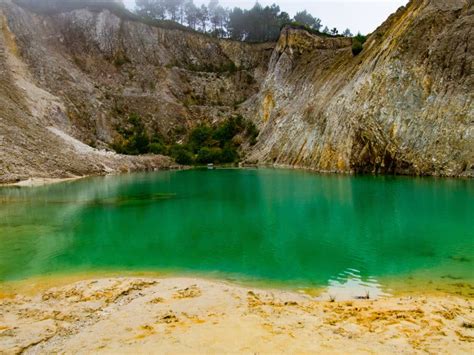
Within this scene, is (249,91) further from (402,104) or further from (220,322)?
(220,322)

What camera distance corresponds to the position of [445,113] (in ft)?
123

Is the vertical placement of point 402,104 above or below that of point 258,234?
above

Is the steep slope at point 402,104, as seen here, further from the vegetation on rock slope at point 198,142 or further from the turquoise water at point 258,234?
the vegetation on rock slope at point 198,142

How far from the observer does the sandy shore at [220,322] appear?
6828 millimetres

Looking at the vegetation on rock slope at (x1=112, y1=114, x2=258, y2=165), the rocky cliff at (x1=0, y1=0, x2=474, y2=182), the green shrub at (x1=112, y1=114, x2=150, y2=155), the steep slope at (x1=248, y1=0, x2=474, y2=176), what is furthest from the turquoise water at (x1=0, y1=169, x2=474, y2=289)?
the vegetation on rock slope at (x1=112, y1=114, x2=258, y2=165)

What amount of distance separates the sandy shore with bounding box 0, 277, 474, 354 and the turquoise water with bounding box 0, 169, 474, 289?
2066mm

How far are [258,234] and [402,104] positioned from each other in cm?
2909

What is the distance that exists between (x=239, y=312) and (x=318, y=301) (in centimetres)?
199

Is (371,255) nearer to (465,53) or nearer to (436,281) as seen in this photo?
(436,281)

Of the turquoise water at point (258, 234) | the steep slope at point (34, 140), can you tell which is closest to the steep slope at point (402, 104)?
the turquoise water at point (258, 234)

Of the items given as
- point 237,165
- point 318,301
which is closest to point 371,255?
point 318,301

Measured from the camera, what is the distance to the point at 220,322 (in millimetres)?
7926

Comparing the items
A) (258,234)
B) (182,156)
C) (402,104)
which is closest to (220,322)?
(258,234)

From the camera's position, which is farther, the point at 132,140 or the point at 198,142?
the point at 198,142
